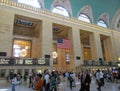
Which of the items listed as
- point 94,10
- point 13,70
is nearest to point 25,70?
point 13,70

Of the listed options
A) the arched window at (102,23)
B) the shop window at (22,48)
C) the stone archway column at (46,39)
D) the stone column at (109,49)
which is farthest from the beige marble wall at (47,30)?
the shop window at (22,48)

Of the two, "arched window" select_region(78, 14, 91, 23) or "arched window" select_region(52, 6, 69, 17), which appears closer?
"arched window" select_region(52, 6, 69, 17)

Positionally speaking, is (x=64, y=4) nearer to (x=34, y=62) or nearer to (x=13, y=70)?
(x=34, y=62)

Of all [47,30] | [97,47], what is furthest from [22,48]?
[97,47]

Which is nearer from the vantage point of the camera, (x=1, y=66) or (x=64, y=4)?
(x=1, y=66)

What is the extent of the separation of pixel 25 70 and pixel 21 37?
314 inches

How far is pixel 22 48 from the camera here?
69.6 feet

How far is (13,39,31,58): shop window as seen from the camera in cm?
2068

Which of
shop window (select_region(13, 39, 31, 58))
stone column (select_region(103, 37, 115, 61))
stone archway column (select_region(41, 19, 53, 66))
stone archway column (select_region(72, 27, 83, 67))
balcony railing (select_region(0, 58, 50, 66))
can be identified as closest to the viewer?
balcony railing (select_region(0, 58, 50, 66))

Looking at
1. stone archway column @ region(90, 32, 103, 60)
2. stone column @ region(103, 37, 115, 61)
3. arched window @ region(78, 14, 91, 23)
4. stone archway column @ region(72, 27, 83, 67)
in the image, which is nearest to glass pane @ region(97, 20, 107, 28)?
stone archway column @ region(90, 32, 103, 60)

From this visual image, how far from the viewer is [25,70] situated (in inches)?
554

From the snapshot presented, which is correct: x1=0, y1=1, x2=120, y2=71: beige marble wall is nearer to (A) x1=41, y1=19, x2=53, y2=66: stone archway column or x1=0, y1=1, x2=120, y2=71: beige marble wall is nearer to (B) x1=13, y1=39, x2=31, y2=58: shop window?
(A) x1=41, y1=19, x2=53, y2=66: stone archway column

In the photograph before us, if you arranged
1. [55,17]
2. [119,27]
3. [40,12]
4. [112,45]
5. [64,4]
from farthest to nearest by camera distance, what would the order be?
[119,27]
[112,45]
[64,4]
[55,17]
[40,12]

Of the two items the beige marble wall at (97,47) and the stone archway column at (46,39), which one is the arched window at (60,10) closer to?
the stone archway column at (46,39)
